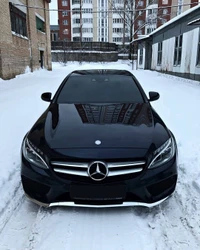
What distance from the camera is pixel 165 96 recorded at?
28.6 feet

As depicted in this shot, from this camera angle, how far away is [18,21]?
15.3 meters

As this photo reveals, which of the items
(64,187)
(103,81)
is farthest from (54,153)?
(103,81)

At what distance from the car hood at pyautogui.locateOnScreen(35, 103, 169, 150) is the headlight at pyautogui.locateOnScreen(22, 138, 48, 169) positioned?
0.13 meters

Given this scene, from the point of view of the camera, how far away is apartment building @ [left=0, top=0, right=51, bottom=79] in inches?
500

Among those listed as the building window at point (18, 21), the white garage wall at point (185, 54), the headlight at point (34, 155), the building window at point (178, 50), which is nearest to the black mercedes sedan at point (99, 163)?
the headlight at point (34, 155)

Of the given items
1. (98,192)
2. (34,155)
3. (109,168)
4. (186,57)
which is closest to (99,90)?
(34,155)

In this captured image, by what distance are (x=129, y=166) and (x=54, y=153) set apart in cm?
69

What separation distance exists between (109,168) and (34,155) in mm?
743

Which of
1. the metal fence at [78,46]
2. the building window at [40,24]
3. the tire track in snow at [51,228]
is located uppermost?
the building window at [40,24]

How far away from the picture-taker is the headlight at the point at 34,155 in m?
2.18

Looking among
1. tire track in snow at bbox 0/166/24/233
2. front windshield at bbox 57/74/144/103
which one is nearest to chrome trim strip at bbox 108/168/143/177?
tire track in snow at bbox 0/166/24/233

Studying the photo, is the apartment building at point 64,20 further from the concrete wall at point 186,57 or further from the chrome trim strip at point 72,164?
the chrome trim strip at point 72,164

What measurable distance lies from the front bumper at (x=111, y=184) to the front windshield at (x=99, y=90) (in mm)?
1462

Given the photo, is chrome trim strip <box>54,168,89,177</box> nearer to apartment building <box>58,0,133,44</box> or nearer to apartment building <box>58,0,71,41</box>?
apartment building <box>58,0,133,44</box>
